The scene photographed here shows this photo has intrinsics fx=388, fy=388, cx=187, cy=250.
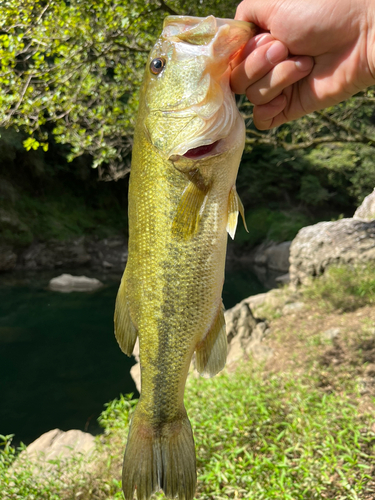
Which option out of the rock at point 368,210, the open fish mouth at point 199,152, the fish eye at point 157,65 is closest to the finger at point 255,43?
the fish eye at point 157,65

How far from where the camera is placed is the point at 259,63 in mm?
1639

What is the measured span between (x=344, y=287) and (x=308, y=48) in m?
6.57

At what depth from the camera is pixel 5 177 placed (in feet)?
59.7

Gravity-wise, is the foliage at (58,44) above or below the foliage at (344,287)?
above

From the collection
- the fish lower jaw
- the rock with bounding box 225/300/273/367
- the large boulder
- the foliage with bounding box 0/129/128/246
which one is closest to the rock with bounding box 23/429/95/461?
the large boulder

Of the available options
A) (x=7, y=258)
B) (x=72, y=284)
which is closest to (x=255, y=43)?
(x=72, y=284)

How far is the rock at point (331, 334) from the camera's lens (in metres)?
5.93

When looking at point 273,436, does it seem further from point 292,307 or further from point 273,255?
point 273,255

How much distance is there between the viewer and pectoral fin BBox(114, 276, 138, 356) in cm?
180

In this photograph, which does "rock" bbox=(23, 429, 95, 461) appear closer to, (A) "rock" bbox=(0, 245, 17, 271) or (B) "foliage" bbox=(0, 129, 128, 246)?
(A) "rock" bbox=(0, 245, 17, 271)

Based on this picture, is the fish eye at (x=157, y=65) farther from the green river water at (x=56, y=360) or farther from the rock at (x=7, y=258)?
the rock at (x=7, y=258)

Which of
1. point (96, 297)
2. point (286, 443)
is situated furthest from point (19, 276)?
point (286, 443)

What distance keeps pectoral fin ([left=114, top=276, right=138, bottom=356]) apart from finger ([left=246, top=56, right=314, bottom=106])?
1.07 meters

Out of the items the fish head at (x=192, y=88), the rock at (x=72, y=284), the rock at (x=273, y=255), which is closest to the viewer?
the fish head at (x=192, y=88)
